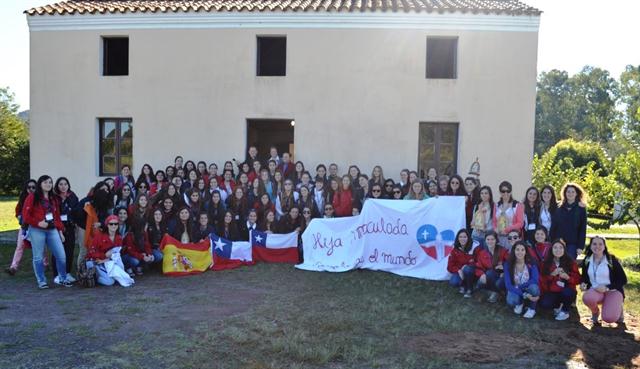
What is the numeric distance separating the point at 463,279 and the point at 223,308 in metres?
3.47

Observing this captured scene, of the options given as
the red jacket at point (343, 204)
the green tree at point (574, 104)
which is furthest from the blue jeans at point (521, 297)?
the green tree at point (574, 104)

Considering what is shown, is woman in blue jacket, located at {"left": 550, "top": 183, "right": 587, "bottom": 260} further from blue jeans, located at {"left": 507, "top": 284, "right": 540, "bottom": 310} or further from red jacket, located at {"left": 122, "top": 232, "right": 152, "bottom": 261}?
red jacket, located at {"left": 122, "top": 232, "right": 152, "bottom": 261}

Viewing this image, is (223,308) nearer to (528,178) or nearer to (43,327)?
(43,327)

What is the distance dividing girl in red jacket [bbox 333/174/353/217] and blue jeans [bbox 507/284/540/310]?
3.78 meters

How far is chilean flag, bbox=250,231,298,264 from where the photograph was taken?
383 inches

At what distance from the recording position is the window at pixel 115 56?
13438mm

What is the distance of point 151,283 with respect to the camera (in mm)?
8117

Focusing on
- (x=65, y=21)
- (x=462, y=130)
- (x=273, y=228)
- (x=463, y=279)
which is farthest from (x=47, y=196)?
(x=462, y=130)

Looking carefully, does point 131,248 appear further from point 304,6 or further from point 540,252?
point 304,6

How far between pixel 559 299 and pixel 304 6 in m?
8.99

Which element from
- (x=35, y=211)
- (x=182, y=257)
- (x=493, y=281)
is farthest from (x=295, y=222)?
(x=35, y=211)

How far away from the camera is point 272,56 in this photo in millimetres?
13680

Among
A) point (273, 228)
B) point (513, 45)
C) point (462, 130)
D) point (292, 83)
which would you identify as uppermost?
point (513, 45)

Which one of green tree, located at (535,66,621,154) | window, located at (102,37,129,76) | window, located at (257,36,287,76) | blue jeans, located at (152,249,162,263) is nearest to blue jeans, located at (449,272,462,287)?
blue jeans, located at (152,249,162,263)
